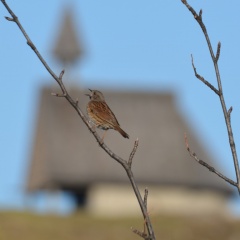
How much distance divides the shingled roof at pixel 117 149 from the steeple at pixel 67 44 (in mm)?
2961

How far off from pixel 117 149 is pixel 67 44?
1181cm

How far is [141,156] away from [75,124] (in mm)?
5161

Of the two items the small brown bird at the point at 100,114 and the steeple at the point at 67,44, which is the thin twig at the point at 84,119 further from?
the steeple at the point at 67,44

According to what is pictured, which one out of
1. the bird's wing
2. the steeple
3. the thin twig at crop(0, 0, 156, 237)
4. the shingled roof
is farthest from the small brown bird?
the steeple

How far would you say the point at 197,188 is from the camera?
6844cm

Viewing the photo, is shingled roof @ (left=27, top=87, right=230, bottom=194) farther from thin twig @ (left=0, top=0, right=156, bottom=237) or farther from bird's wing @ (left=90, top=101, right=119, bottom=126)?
thin twig @ (left=0, top=0, right=156, bottom=237)

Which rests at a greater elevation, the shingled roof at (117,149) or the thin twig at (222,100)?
the shingled roof at (117,149)

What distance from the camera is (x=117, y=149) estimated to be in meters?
66.9

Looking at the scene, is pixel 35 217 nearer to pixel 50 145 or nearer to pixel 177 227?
pixel 177 227

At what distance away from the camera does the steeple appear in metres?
73.2

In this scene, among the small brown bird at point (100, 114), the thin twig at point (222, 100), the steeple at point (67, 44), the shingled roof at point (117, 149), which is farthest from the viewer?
the steeple at point (67, 44)

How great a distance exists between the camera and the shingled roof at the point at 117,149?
6756 cm

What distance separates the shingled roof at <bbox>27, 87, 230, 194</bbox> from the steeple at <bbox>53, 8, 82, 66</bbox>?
296cm

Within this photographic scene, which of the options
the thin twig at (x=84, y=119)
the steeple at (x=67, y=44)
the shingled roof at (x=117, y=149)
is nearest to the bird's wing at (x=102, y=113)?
the thin twig at (x=84, y=119)
